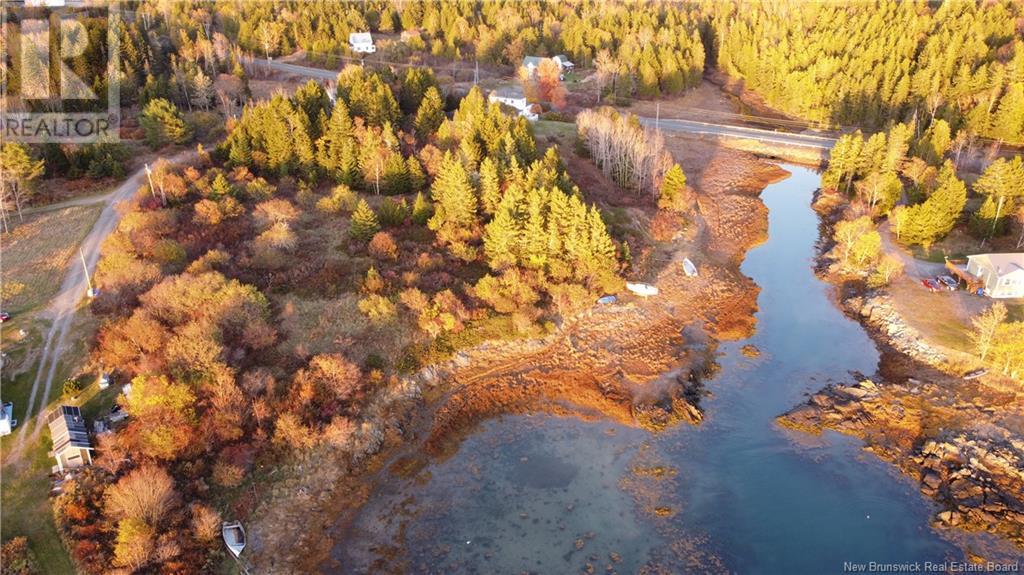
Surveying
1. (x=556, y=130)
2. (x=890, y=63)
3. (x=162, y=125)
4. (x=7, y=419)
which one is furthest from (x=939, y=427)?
(x=162, y=125)

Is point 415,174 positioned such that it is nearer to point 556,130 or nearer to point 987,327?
point 556,130

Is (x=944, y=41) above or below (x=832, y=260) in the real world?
above

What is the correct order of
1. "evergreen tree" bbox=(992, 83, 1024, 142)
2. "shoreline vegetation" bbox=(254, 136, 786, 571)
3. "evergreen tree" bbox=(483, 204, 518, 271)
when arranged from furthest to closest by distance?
1. "evergreen tree" bbox=(992, 83, 1024, 142)
2. "evergreen tree" bbox=(483, 204, 518, 271)
3. "shoreline vegetation" bbox=(254, 136, 786, 571)

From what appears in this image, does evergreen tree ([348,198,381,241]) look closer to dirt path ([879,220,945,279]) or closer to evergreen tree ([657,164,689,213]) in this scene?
evergreen tree ([657,164,689,213])

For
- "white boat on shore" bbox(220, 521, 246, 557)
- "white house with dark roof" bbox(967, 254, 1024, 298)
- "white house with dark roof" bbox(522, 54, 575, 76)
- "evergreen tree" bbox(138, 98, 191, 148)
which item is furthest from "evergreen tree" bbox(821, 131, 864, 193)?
"evergreen tree" bbox(138, 98, 191, 148)

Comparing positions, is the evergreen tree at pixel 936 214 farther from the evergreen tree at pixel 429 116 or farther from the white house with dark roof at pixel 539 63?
the white house with dark roof at pixel 539 63

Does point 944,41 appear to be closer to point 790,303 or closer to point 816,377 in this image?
point 790,303

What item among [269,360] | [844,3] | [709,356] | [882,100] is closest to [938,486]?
[709,356]
